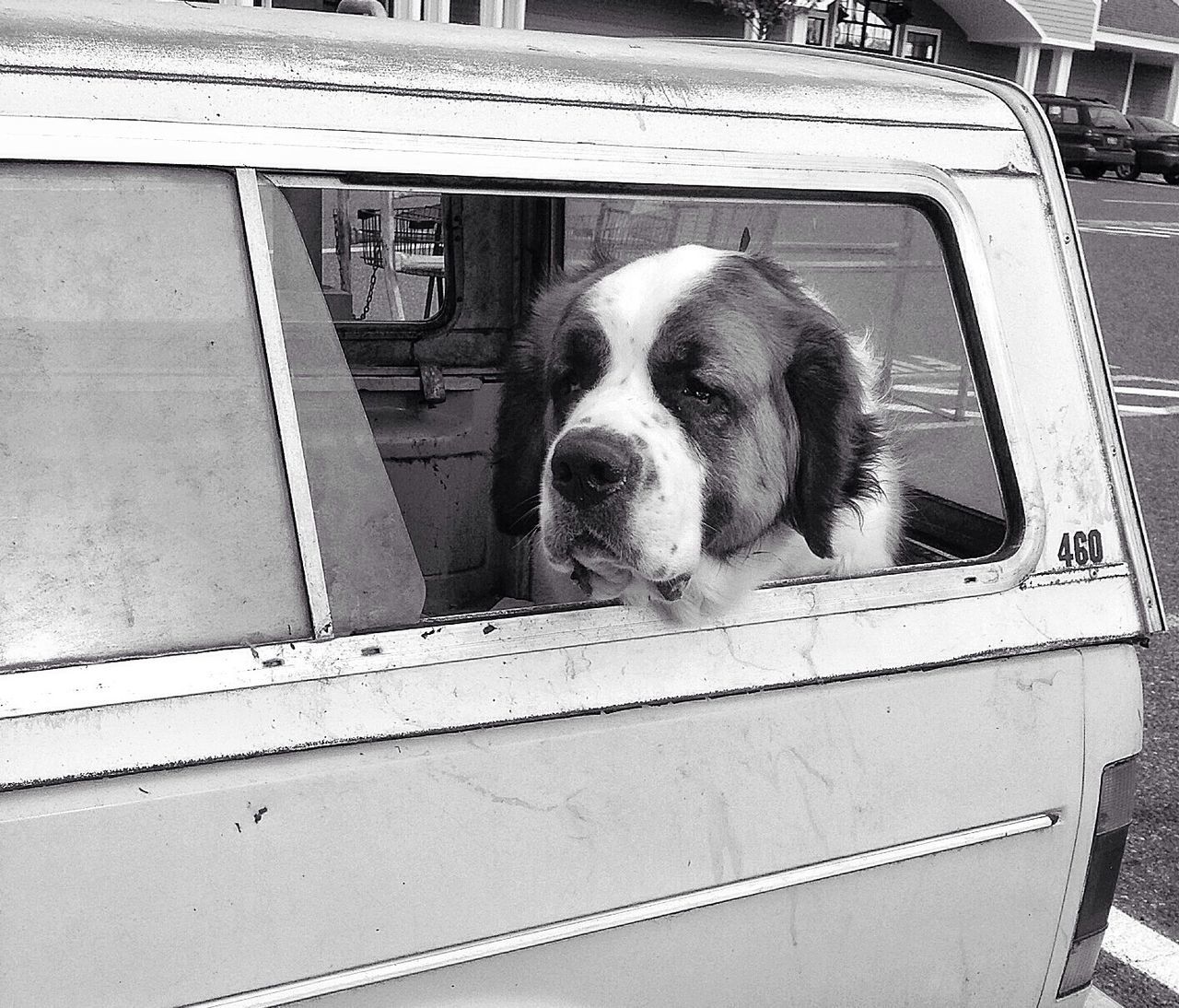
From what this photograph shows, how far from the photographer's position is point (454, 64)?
159 cm

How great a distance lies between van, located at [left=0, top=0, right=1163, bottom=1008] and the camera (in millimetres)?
1381

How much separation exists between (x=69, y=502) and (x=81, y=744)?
25 cm

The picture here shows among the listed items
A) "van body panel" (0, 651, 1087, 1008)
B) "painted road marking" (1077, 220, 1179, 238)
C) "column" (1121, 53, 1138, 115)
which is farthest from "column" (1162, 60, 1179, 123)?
"van body panel" (0, 651, 1087, 1008)

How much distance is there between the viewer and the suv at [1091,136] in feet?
92.6

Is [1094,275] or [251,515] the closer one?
[251,515]

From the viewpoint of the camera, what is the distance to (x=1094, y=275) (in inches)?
530

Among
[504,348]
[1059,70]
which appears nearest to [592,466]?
[504,348]

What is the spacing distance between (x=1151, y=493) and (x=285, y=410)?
6.27 meters

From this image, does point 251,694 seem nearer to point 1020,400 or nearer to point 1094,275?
point 1020,400

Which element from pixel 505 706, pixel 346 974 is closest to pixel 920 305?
pixel 505 706

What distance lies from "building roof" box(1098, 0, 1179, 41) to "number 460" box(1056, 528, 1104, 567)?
4171 centimetres

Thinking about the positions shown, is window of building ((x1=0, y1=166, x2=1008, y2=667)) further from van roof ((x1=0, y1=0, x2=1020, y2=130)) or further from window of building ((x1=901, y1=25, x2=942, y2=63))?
window of building ((x1=901, y1=25, x2=942, y2=63))

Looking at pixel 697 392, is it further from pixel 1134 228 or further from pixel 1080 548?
pixel 1134 228

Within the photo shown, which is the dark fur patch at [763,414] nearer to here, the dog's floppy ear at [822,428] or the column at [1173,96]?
the dog's floppy ear at [822,428]
